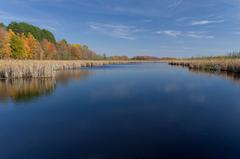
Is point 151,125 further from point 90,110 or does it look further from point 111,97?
point 111,97

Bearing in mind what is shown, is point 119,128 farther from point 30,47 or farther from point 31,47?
point 31,47

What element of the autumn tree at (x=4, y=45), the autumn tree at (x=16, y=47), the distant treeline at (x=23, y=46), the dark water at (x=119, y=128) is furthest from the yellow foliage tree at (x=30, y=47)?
the dark water at (x=119, y=128)

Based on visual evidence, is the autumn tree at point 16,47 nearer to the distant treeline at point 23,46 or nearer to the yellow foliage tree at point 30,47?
the distant treeline at point 23,46

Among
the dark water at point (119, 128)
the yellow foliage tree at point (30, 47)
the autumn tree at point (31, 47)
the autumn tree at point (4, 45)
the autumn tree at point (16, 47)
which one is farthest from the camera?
the autumn tree at point (31, 47)

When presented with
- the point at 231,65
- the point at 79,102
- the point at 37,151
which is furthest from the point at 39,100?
the point at 231,65

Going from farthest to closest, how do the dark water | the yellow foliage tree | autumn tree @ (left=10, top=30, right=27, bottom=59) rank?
1. the yellow foliage tree
2. autumn tree @ (left=10, top=30, right=27, bottom=59)
3. the dark water

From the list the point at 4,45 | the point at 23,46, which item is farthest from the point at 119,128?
the point at 23,46

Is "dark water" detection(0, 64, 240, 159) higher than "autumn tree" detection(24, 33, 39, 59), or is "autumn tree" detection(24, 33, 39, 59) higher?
"autumn tree" detection(24, 33, 39, 59)

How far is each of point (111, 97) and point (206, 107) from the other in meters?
3.93

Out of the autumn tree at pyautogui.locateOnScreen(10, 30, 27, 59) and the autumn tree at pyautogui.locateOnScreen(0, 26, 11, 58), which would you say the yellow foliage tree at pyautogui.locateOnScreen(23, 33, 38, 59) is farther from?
the autumn tree at pyautogui.locateOnScreen(0, 26, 11, 58)

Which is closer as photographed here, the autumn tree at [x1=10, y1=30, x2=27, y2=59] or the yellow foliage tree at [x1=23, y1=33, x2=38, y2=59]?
the autumn tree at [x1=10, y1=30, x2=27, y2=59]

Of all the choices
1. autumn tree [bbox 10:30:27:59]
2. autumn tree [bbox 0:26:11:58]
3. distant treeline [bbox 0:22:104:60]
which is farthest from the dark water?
autumn tree [bbox 10:30:27:59]

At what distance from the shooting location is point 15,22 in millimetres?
44781

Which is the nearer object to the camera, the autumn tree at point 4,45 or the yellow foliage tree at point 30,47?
the autumn tree at point 4,45
